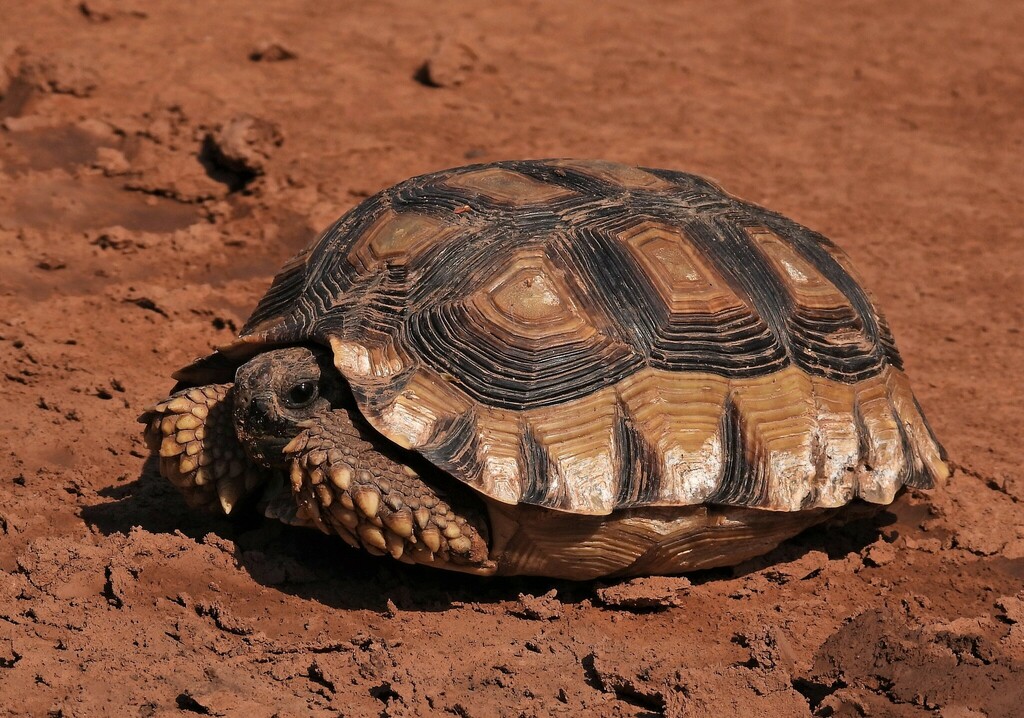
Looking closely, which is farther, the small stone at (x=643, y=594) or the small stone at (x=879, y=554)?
the small stone at (x=879, y=554)

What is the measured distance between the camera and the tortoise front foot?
3.27 m

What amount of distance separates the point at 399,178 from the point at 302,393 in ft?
11.2

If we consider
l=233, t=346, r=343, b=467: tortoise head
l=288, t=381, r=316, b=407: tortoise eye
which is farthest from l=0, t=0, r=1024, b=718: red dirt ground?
l=288, t=381, r=316, b=407: tortoise eye

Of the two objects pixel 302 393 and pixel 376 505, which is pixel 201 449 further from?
pixel 376 505

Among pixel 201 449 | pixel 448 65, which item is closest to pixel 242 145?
pixel 448 65

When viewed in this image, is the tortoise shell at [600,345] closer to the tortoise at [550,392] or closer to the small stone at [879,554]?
the tortoise at [550,392]

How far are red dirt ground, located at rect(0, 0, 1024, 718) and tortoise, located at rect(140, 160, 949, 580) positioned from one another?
262 millimetres

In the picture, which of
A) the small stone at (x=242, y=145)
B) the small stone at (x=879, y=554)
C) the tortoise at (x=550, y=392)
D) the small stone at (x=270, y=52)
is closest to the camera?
the tortoise at (x=550, y=392)

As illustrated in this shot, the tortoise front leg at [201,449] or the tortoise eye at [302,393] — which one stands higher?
the tortoise eye at [302,393]

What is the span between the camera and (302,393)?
343 cm

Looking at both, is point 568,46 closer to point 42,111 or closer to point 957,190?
point 957,190

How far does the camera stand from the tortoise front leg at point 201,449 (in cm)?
364

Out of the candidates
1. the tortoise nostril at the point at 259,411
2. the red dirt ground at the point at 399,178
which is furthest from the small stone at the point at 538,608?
the tortoise nostril at the point at 259,411

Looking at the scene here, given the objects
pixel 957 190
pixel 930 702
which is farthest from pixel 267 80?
pixel 930 702
